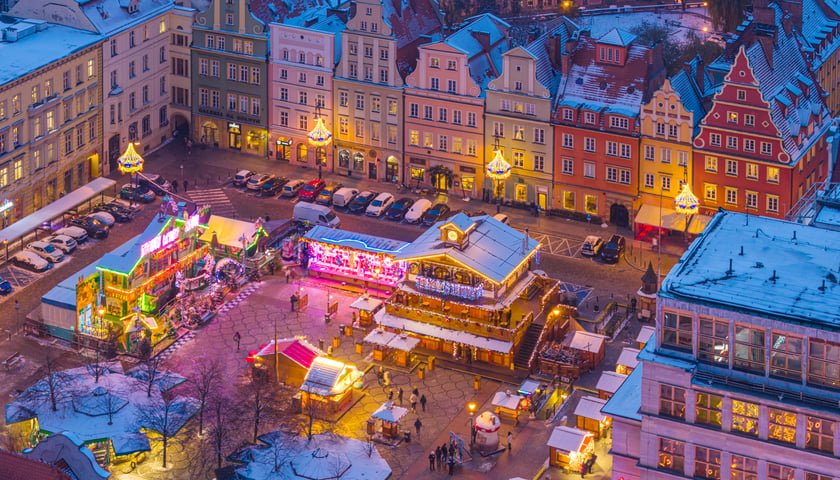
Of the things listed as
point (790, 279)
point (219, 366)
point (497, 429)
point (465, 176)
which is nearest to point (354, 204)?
point (465, 176)

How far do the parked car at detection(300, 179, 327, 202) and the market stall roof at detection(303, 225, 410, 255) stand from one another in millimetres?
16519

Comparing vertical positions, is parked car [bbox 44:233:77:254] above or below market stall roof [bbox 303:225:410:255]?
below

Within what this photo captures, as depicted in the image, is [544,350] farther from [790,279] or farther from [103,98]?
[103,98]

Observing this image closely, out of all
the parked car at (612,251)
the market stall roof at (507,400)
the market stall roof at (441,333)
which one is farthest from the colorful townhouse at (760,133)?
the market stall roof at (507,400)

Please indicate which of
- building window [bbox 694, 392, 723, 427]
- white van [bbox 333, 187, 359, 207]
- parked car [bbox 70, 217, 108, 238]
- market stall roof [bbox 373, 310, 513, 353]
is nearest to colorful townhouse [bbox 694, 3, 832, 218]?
market stall roof [bbox 373, 310, 513, 353]

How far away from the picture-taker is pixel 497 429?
124 metres

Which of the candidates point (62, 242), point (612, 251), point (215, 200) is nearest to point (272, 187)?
point (215, 200)

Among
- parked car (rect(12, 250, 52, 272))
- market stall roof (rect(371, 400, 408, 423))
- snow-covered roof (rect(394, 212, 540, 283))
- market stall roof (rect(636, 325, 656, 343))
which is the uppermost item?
snow-covered roof (rect(394, 212, 540, 283))

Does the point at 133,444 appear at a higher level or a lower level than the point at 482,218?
lower

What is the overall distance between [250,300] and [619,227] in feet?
130

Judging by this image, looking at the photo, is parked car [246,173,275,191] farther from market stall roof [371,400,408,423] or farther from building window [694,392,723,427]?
building window [694,392,723,427]

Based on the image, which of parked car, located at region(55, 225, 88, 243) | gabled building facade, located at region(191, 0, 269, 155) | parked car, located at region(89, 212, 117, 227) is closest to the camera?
parked car, located at region(55, 225, 88, 243)

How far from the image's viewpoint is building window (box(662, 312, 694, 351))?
99000 millimetres

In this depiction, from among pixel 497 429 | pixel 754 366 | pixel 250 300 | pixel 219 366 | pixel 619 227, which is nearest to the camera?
pixel 754 366
